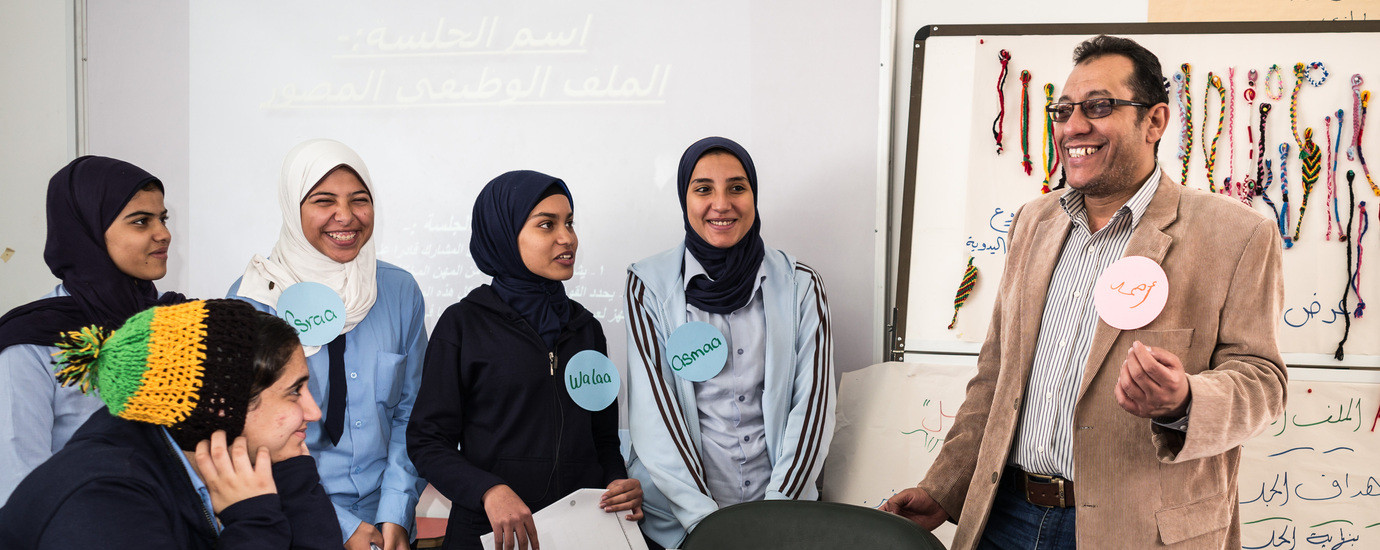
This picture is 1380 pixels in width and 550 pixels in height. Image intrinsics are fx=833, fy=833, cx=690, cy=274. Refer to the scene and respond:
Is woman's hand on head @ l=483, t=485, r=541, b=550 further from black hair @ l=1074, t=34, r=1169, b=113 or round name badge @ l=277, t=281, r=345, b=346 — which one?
black hair @ l=1074, t=34, r=1169, b=113

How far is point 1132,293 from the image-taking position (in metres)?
1.44

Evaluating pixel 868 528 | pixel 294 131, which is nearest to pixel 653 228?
pixel 294 131

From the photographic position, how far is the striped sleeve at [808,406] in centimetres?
207

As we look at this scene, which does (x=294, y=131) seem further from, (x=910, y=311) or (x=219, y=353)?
(x=910, y=311)

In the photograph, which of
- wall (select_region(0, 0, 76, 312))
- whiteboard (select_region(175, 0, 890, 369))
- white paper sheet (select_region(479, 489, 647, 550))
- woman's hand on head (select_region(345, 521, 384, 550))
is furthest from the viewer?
wall (select_region(0, 0, 76, 312))

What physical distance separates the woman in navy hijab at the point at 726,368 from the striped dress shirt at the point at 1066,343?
23.9 inches

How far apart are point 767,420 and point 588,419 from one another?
457 mm

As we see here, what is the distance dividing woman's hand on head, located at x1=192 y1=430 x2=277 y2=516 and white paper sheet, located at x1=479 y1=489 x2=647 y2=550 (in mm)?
653

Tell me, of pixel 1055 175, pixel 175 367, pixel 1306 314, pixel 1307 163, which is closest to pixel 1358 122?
pixel 1307 163

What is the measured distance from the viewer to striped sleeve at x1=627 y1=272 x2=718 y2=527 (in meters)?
2.02

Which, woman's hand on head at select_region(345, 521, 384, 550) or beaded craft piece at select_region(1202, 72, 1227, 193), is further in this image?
beaded craft piece at select_region(1202, 72, 1227, 193)

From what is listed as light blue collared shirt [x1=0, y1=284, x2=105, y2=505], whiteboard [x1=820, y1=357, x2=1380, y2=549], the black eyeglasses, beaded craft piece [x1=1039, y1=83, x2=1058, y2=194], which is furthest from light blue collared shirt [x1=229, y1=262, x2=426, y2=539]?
beaded craft piece [x1=1039, y1=83, x2=1058, y2=194]

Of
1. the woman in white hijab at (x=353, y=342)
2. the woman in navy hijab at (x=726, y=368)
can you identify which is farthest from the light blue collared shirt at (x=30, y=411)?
the woman in navy hijab at (x=726, y=368)

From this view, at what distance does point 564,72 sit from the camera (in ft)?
9.27
